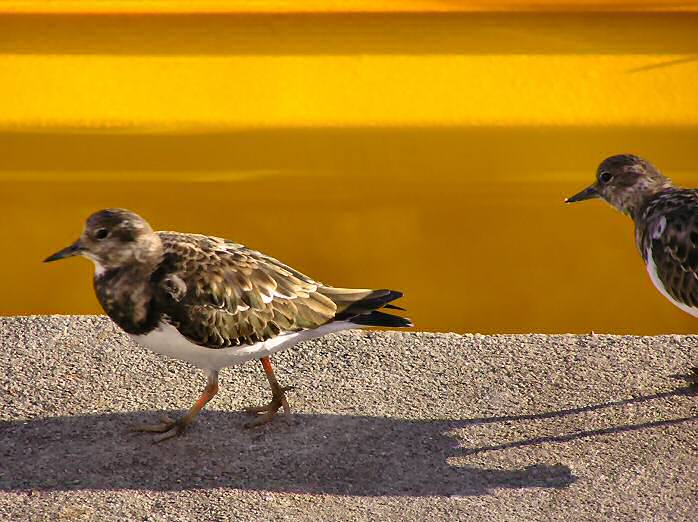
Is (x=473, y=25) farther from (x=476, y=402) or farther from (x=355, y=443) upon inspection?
(x=355, y=443)

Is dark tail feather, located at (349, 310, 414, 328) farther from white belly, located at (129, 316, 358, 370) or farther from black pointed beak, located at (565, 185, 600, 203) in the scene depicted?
black pointed beak, located at (565, 185, 600, 203)

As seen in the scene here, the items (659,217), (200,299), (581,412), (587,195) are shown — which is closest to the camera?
(200,299)

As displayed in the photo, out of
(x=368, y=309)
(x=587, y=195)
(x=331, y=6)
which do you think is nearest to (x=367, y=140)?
(x=331, y=6)

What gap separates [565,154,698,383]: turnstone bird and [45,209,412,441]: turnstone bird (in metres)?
1.27

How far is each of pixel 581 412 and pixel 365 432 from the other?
3.58 feet

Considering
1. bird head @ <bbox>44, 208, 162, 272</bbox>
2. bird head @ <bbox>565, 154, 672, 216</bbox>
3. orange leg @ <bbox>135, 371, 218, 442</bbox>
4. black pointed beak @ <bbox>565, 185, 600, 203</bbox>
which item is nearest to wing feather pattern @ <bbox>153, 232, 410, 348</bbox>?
bird head @ <bbox>44, 208, 162, 272</bbox>

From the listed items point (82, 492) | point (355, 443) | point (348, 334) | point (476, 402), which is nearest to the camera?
point (82, 492)

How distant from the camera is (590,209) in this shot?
261 inches

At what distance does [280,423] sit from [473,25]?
285 cm

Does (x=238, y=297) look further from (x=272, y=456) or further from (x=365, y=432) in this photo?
(x=365, y=432)

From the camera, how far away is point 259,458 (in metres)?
5.18

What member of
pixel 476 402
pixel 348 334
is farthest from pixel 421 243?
pixel 476 402

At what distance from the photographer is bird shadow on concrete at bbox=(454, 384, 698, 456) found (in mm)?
5348

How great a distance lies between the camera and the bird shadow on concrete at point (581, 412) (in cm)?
535
